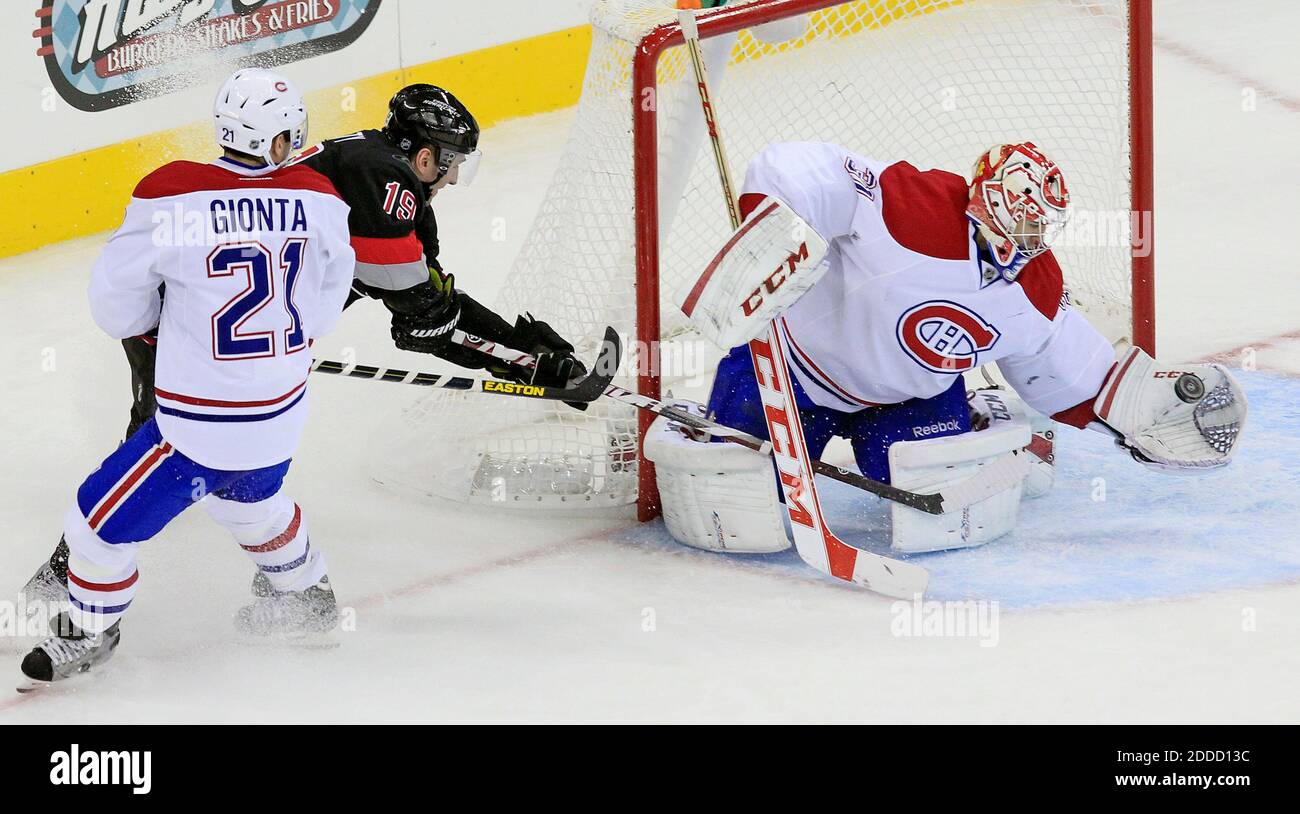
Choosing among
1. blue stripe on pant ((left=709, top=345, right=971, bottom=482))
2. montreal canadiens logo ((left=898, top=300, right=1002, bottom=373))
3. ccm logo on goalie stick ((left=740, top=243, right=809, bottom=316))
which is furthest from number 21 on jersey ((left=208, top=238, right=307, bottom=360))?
montreal canadiens logo ((left=898, top=300, right=1002, bottom=373))

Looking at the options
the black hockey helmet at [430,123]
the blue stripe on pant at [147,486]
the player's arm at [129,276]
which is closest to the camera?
the player's arm at [129,276]

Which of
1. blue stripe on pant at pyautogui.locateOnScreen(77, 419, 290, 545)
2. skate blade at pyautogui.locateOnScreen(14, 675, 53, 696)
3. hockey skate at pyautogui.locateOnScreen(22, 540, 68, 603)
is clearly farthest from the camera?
hockey skate at pyautogui.locateOnScreen(22, 540, 68, 603)

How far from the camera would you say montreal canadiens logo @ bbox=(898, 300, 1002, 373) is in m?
3.47

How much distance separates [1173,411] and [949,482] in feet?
1.76

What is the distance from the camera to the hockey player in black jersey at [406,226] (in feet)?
11.4

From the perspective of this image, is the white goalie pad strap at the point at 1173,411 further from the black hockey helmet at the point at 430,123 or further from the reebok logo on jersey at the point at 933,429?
the black hockey helmet at the point at 430,123

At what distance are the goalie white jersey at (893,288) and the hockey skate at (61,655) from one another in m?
1.30

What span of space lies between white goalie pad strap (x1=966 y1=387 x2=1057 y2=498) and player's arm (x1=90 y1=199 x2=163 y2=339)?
1578mm

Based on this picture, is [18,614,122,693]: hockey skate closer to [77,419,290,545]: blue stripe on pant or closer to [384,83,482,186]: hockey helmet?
[77,419,290,545]: blue stripe on pant

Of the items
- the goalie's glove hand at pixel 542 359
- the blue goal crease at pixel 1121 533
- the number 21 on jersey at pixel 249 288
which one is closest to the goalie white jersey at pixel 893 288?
the blue goal crease at pixel 1121 533

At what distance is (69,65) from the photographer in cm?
528

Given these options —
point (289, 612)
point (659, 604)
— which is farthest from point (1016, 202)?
point (289, 612)

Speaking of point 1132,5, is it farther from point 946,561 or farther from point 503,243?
point 503,243

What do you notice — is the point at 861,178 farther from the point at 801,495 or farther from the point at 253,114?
the point at 253,114
